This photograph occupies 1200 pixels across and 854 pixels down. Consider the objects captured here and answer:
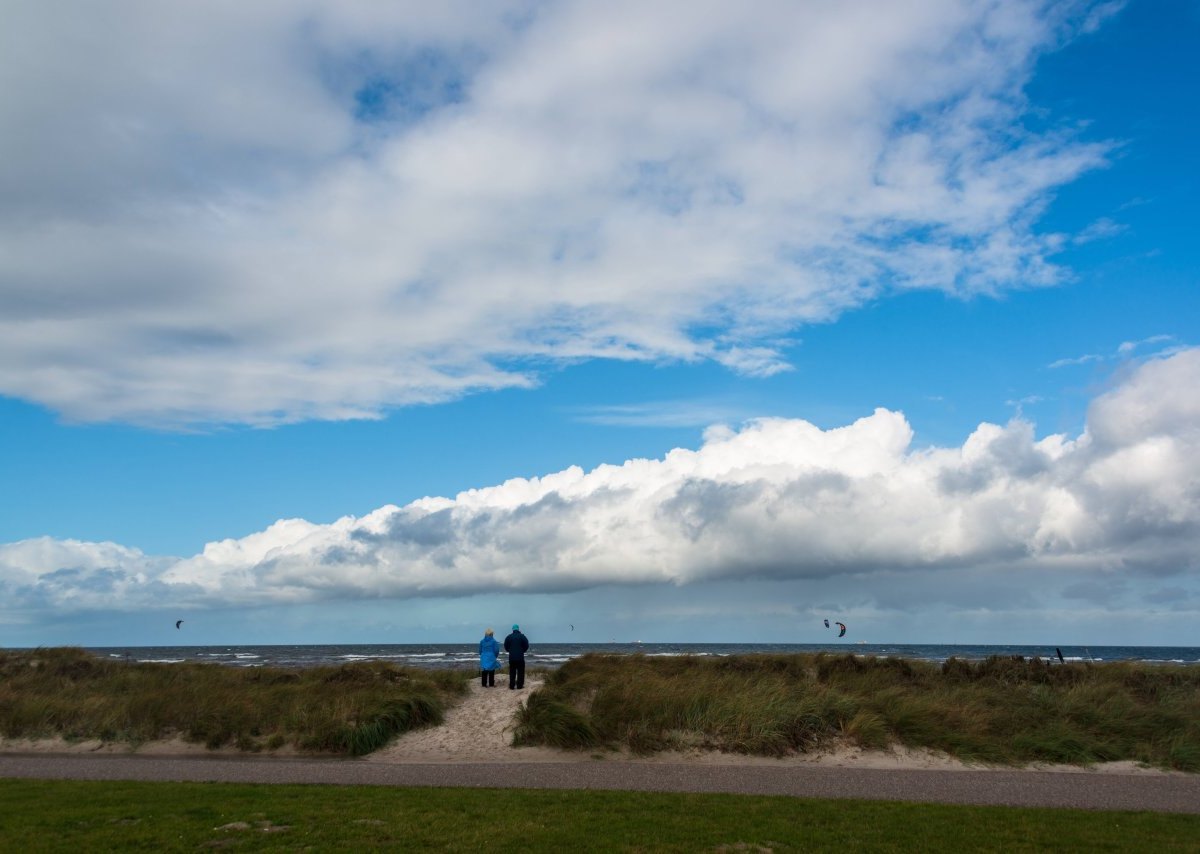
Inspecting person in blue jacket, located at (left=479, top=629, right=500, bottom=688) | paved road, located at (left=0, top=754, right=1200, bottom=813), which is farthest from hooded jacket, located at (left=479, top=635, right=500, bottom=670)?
paved road, located at (left=0, top=754, right=1200, bottom=813)

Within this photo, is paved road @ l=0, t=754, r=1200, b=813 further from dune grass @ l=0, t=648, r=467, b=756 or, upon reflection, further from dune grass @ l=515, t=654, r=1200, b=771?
dune grass @ l=0, t=648, r=467, b=756

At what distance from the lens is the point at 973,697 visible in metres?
20.9

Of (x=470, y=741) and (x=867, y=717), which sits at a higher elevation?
(x=867, y=717)

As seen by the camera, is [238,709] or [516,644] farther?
[516,644]

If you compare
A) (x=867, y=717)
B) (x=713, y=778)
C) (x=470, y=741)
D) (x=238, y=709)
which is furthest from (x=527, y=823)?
(x=238, y=709)

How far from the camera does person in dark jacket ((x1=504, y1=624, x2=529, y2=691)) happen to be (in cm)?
2342

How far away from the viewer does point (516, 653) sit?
23469 millimetres

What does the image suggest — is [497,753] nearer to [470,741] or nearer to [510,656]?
[470,741]

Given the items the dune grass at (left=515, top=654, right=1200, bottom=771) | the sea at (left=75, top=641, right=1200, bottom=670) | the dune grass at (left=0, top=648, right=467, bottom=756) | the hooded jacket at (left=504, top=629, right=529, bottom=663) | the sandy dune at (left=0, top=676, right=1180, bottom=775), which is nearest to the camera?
the sandy dune at (left=0, top=676, right=1180, bottom=775)

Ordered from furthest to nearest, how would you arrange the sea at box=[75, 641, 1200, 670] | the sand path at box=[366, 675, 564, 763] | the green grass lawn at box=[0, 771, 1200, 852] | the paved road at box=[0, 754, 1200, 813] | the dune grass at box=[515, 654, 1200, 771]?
the sea at box=[75, 641, 1200, 670], the sand path at box=[366, 675, 564, 763], the dune grass at box=[515, 654, 1200, 771], the paved road at box=[0, 754, 1200, 813], the green grass lawn at box=[0, 771, 1200, 852]

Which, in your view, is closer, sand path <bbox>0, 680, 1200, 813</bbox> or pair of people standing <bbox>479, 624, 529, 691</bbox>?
sand path <bbox>0, 680, 1200, 813</bbox>

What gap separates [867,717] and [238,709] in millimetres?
14354

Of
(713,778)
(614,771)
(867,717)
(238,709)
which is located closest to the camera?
(713,778)

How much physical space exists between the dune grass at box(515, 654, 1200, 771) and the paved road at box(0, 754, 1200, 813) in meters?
1.41
